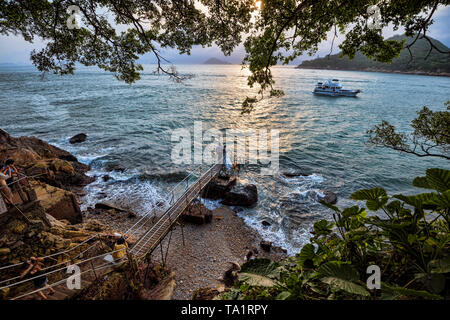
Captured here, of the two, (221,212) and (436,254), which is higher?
(436,254)

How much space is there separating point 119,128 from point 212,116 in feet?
60.1

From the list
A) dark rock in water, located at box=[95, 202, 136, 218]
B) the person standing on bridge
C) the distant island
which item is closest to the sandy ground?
dark rock in water, located at box=[95, 202, 136, 218]

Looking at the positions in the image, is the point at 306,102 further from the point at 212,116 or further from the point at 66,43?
the point at 66,43

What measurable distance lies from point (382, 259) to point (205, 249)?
29.3 ft

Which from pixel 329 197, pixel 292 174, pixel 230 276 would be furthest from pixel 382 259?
pixel 292 174

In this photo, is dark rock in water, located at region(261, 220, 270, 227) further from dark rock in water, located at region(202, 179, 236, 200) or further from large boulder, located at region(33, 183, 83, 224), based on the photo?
large boulder, located at region(33, 183, 83, 224)

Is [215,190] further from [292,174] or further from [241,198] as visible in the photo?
[292,174]

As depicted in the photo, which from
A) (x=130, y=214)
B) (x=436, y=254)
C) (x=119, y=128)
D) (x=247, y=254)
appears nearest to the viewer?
(x=436, y=254)

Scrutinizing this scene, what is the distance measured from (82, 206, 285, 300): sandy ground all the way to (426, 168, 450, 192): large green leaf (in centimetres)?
852

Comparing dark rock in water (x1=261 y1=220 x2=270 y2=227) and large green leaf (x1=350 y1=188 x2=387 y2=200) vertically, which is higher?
large green leaf (x1=350 y1=188 x2=387 y2=200)

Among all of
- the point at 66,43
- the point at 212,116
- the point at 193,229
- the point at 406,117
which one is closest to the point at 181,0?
the point at 66,43

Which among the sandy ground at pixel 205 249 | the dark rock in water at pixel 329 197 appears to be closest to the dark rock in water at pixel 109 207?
the sandy ground at pixel 205 249

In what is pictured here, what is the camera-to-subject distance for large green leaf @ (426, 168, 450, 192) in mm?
2953

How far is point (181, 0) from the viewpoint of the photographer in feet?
24.7
